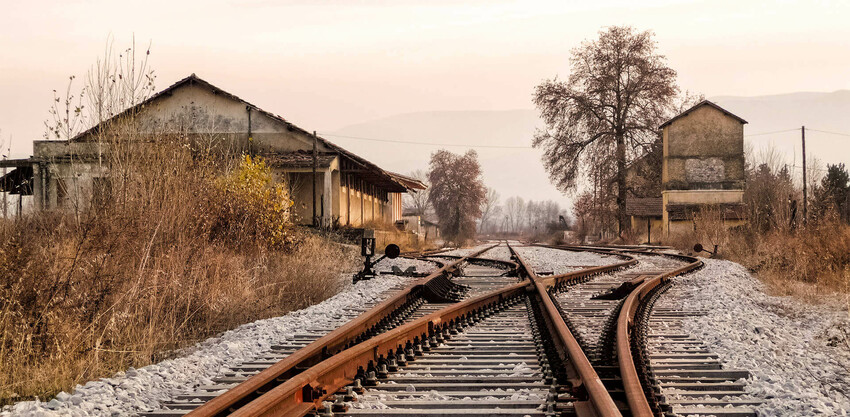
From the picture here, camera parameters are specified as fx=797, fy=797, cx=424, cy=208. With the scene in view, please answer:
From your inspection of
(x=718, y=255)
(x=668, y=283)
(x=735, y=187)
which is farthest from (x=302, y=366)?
(x=735, y=187)

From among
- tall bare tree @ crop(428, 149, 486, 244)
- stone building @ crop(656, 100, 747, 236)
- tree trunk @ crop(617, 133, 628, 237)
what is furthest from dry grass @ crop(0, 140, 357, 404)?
tall bare tree @ crop(428, 149, 486, 244)

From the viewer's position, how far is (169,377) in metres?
5.49

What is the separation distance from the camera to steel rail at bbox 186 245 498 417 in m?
3.95

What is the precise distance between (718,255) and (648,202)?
29.5 metres

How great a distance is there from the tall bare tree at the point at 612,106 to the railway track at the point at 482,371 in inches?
1665

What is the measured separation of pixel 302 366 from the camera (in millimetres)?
5309

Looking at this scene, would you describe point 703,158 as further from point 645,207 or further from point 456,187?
point 456,187

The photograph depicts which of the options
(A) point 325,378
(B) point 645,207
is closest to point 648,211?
(B) point 645,207

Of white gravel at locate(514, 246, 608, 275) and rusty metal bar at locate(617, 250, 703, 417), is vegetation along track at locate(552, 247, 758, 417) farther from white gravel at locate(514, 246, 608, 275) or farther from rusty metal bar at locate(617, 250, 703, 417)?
white gravel at locate(514, 246, 608, 275)

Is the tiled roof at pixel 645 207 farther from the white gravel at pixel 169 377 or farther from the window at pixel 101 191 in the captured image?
the white gravel at pixel 169 377

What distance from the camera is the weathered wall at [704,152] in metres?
50.1

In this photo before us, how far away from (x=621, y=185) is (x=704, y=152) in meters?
6.34

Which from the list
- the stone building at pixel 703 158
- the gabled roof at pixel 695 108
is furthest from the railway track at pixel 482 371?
the stone building at pixel 703 158

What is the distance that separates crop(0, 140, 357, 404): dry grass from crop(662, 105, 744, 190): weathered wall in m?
41.0
